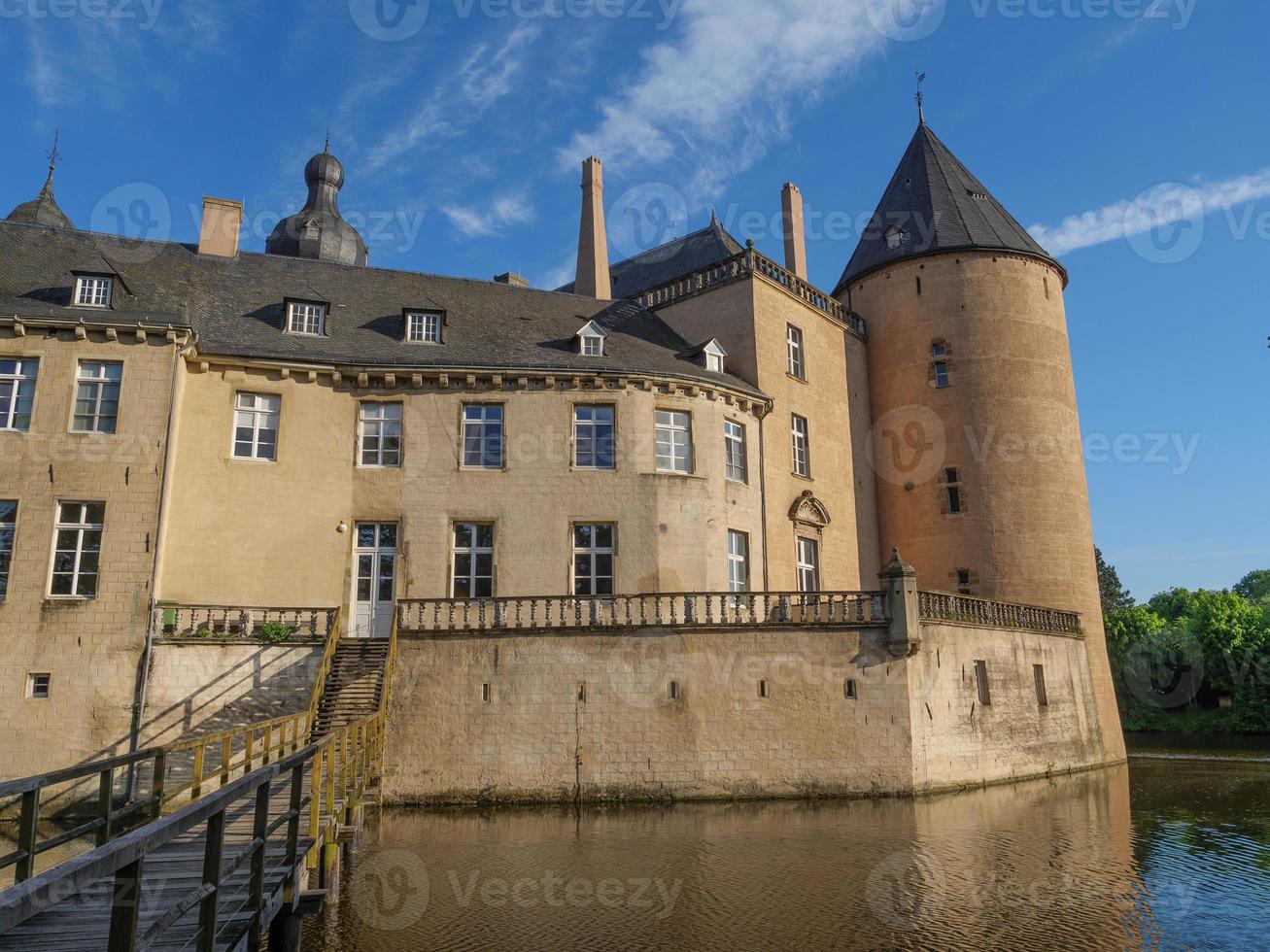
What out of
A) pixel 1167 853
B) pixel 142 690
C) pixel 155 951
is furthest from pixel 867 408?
pixel 155 951

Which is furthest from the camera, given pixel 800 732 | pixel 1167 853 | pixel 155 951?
pixel 800 732

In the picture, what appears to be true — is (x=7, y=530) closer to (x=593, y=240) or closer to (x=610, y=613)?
(x=610, y=613)

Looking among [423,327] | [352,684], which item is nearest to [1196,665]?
[423,327]

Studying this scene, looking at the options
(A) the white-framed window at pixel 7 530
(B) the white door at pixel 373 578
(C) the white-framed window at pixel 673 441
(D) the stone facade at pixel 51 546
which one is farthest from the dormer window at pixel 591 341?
(A) the white-framed window at pixel 7 530

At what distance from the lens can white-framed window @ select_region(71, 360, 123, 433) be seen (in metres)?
20.2

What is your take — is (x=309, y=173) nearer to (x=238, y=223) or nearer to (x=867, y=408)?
(x=238, y=223)

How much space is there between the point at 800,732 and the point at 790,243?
17.4 m

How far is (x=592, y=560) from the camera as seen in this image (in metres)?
23.0

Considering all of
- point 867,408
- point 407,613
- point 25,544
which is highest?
point 867,408

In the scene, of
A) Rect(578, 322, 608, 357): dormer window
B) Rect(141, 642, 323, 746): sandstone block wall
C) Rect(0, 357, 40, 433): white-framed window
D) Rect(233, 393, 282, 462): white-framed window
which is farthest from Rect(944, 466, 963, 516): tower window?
Rect(0, 357, 40, 433): white-framed window

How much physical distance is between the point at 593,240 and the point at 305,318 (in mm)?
12382

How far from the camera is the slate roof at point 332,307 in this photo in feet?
71.9

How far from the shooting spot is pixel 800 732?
790 inches

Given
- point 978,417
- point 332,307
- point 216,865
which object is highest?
point 332,307
